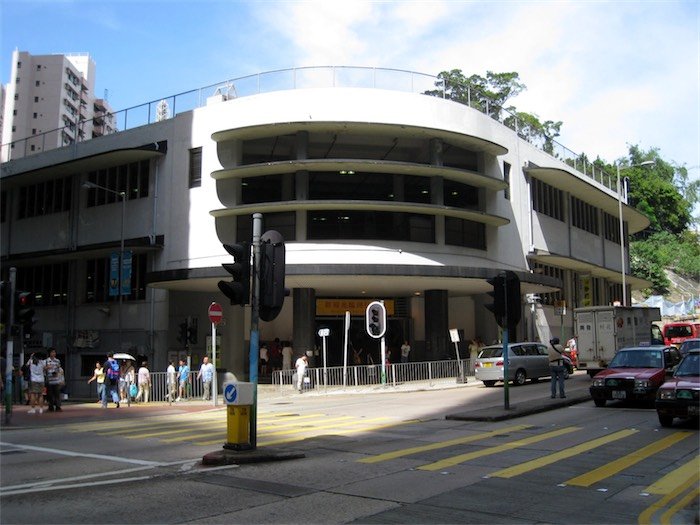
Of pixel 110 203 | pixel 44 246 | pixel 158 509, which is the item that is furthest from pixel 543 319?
pixel 158 509

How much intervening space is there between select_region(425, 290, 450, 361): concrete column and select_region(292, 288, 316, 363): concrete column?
583 cm

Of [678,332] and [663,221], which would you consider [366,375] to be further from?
[663,221]

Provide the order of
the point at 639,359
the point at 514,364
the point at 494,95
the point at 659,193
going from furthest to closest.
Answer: the point at 659,193, the point at 494,95, the point at 514,364, the point at 639,359

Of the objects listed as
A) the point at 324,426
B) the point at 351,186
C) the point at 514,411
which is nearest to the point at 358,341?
the point at 351,186

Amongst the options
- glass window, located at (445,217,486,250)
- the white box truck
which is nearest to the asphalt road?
the white box truck

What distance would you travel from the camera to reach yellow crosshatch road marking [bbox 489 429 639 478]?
9.20m

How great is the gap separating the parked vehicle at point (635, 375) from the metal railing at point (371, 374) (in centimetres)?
1091

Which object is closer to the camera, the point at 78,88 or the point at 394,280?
the point at 394,280

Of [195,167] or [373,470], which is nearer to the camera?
[373,470]

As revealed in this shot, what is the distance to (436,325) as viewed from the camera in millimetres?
31938

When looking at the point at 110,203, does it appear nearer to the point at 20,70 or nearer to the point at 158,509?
the point at 158,509

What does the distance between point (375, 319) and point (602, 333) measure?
9.74 meters

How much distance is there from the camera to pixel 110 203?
35.4 metres

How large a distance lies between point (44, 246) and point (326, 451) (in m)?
32.5
